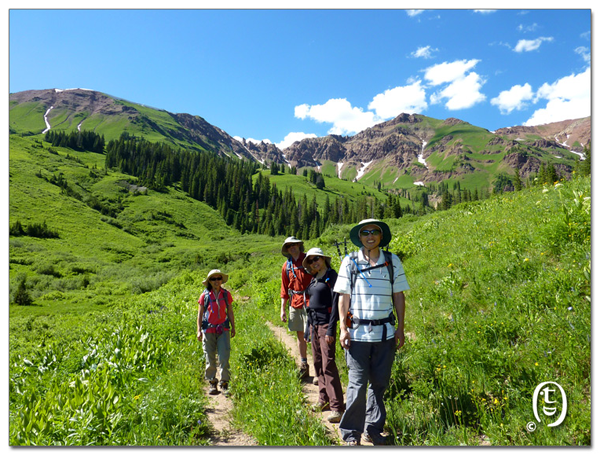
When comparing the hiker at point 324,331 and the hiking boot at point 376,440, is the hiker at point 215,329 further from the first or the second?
the hiking boot at point 376,440

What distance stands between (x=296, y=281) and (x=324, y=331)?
1.57 m

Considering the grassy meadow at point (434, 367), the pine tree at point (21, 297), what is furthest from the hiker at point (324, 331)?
the pine tree at point (21, 297)

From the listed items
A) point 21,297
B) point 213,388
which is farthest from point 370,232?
point 21,297

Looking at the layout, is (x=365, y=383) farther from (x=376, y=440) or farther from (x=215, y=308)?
(x=215, y=308)

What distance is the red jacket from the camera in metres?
6.21

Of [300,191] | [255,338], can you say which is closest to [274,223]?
[300,191]

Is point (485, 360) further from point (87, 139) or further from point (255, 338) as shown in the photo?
point (87, 139)

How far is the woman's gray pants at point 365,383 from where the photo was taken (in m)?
3.92

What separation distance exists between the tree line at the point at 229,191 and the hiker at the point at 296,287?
365ft

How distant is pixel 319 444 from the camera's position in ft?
12.6

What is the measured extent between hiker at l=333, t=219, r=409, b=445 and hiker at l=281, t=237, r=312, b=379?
2240mm

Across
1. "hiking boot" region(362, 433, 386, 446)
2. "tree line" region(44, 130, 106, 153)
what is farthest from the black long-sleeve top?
"tree line" region(44, 130, 106, 153)

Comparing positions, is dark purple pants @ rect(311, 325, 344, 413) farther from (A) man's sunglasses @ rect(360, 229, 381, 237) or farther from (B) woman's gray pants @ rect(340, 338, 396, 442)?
(A) man's sunglasses @ rect(360, 229, 381, 237)

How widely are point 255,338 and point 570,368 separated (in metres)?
6.02
